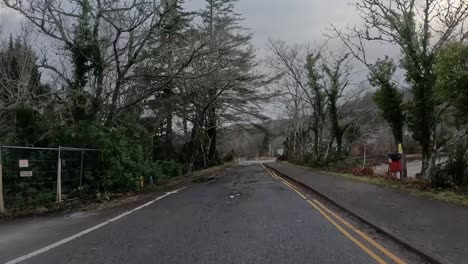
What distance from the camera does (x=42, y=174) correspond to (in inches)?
662

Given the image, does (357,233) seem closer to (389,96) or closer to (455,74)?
(455,74)

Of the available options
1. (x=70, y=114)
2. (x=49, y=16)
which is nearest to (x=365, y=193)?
(x=70, y=114)

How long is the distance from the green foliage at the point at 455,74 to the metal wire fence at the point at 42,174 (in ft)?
39.0

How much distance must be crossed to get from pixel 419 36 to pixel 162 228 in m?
14.9

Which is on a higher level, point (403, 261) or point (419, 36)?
point (419, 36)

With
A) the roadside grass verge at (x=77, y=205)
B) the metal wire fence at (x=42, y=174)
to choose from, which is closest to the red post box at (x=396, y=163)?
the roadside grass verge at (x=77, y=205)

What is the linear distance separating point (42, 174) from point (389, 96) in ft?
54.2

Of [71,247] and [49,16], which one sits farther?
[49,16]

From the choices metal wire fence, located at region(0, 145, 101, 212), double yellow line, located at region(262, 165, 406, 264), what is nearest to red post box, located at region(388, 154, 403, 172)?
double yellow line, located at region(262, 165, 406, 264)

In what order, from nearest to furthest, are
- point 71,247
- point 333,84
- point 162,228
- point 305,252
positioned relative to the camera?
point 305,252 → point 71,247 → point 162,228 → point 333,84

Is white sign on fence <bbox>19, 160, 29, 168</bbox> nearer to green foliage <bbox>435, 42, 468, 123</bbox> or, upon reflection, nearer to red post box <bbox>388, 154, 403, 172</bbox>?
green foliage <bbox>435, 42, 468, 123</bbox>

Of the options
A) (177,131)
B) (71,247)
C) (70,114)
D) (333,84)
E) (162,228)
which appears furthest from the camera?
(177,131)

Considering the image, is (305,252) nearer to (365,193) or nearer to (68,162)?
(365,193)

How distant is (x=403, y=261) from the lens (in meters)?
7.57
